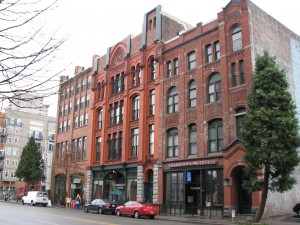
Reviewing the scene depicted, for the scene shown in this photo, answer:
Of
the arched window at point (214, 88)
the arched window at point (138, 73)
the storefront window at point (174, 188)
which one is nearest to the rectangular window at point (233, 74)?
the arched window at point (214, 88)

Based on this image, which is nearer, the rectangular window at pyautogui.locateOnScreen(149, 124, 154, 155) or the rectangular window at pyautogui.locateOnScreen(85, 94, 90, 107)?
the rectangular window at pyautogui.locateOnScreen(149, 124, 154, 155)

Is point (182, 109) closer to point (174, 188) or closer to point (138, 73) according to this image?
point (174, 188)

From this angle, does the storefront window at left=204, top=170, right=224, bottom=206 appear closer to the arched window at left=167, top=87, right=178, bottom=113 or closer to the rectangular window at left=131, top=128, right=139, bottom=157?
the arched window at left=167, top=87, right=178, bottom=113

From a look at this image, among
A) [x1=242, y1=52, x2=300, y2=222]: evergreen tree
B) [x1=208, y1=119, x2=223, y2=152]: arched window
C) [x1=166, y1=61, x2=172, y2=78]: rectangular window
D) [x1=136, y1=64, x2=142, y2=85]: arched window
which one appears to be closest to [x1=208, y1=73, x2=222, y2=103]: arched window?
[x1=208, y1=119, x2=223, y2=152]: arched window

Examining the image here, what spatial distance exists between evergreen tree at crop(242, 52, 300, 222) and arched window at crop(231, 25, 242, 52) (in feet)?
24.7

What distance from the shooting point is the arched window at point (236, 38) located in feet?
101

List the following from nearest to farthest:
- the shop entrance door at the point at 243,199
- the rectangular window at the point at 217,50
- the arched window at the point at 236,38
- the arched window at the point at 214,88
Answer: the shop entrance door at the point at 243,199
the arched window at the point at 236,38
the arched window at the point at 214,88
the rectangular window at the point at 217,50

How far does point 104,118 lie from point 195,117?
52.3ft

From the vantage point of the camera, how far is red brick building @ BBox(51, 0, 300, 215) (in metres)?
29.6

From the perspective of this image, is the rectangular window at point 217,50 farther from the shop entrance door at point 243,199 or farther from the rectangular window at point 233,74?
the shop entrance door at point 243,199

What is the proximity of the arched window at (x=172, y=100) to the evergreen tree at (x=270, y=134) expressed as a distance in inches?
516

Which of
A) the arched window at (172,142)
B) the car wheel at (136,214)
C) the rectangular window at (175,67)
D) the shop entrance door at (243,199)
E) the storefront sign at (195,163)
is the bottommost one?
the car wheel at (136,214)

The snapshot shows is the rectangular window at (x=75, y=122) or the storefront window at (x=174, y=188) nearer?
the storefront window at (x=174, y=188)

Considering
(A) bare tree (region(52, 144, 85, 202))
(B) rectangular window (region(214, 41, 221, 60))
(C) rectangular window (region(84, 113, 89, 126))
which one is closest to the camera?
(B) rectangular window (region(214, 41, 221, 60))
